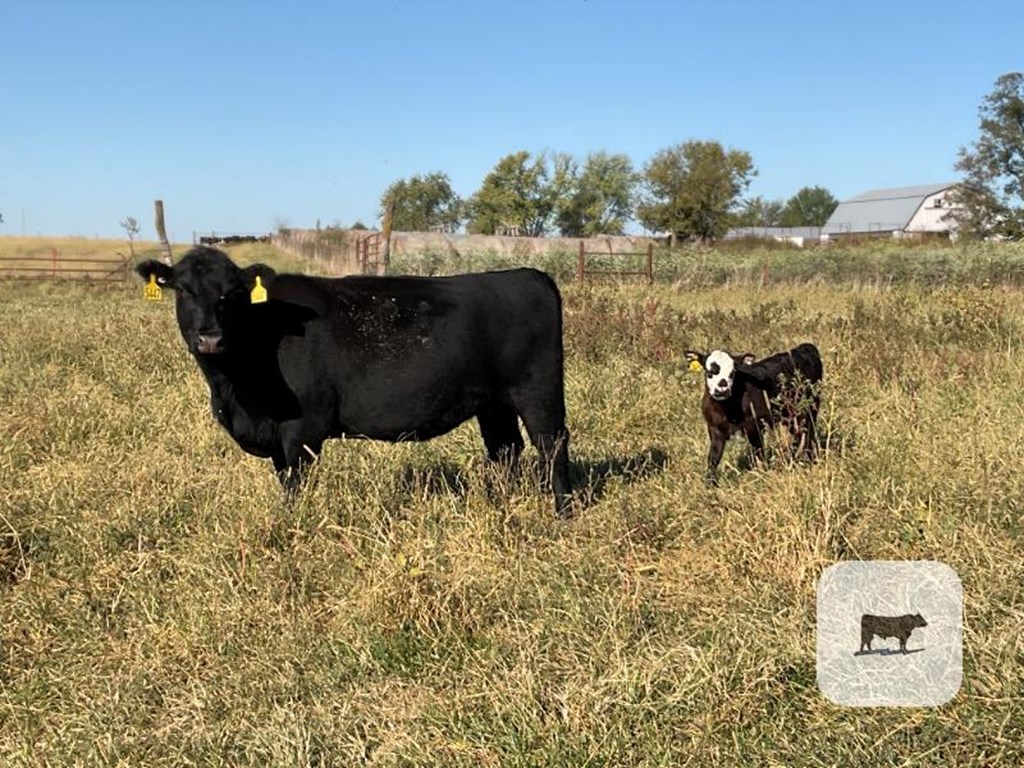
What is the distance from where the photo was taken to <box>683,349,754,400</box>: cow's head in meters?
5.82

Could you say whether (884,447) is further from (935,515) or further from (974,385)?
(974,385)

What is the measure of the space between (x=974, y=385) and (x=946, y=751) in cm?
565

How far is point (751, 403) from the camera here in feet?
19.4

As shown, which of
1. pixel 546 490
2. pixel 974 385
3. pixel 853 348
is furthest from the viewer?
pixel 853 348

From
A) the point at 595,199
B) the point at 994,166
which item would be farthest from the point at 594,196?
the point at 994,166

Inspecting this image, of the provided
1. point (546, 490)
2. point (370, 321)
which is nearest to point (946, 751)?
point (546, 490)

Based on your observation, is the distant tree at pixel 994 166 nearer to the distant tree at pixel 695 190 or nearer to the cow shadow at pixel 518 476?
the distant tree at pixel 695 190

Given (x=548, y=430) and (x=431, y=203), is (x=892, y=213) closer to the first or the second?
(x=431, y=203)

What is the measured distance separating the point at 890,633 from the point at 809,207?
523 feet

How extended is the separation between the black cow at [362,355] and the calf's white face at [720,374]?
121cm

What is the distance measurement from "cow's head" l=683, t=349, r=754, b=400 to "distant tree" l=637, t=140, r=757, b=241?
58.4m

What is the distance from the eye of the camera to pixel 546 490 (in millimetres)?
5016

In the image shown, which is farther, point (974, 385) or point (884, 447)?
point (974, 385)

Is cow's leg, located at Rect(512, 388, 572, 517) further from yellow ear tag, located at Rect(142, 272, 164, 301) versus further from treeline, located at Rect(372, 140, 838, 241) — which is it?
treeline, located at Rect(372, 140, 838, 241)
